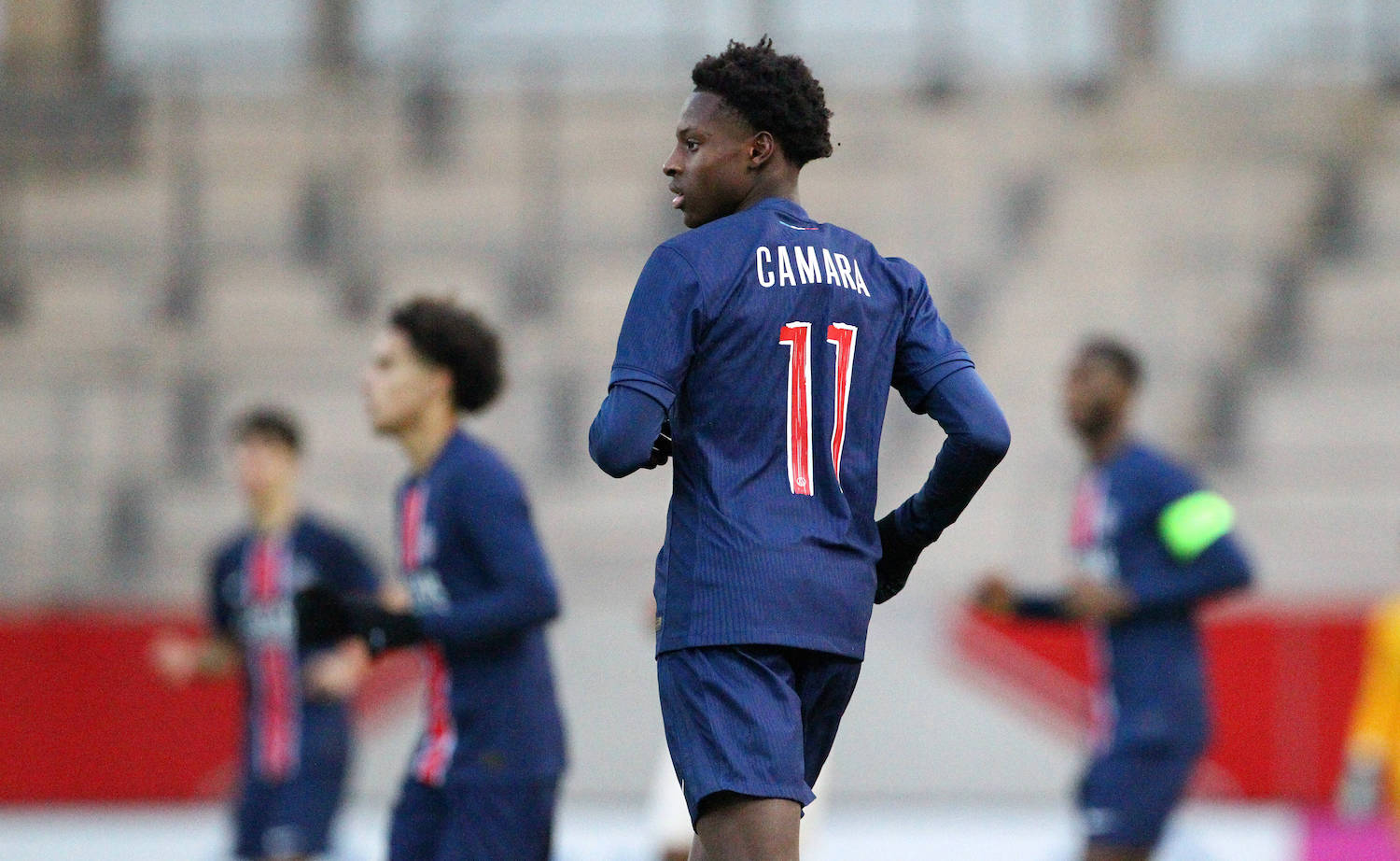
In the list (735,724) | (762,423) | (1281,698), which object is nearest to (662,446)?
(762,423)

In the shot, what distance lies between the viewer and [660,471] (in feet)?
41.2

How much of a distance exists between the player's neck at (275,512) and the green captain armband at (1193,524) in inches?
135

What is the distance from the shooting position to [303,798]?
256 inches

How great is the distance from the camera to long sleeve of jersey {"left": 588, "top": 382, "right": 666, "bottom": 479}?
9.34 ft

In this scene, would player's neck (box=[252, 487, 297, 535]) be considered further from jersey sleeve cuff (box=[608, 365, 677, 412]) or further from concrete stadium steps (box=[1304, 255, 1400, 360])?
concrete stadium steps (box=[1304, 255, 1400, 360])

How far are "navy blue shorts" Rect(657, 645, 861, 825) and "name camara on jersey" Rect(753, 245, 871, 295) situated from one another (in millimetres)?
626

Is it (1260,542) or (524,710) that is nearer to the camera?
(524,710)

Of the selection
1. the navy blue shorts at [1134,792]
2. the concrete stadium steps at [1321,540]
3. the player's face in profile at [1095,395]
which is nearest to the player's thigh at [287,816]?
the navy blue shorts at [1134,792]

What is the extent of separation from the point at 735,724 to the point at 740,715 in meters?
0.02

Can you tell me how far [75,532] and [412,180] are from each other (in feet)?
12.0

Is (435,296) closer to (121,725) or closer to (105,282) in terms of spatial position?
(121,725)

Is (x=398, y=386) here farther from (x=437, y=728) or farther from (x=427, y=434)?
(x=437, y=728)

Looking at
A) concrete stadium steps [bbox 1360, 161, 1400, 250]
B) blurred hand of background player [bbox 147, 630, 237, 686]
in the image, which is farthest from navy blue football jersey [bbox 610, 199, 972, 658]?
concrete stadium steps [bbox 1360, 161, 1400, 250]

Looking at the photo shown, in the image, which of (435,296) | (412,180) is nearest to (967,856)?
(435,296)
